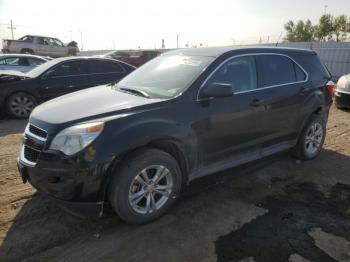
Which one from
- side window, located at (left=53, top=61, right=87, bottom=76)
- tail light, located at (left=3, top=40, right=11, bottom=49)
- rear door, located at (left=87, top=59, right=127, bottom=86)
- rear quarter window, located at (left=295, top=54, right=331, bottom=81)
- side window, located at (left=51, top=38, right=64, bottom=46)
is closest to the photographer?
rear quarter window, located at (left=295, top=54, right=331, bottom=81)

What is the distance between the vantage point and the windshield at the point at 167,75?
427 centimetres

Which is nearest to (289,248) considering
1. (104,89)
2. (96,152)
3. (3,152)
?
(96,152)

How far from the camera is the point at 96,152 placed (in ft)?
11.2

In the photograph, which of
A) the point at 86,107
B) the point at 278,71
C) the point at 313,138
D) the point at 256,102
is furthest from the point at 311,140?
the point at 86,107

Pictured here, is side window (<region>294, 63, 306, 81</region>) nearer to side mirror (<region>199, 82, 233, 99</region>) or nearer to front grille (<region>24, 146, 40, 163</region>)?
side mirror (<region>199, 82, 233, 99</region>)

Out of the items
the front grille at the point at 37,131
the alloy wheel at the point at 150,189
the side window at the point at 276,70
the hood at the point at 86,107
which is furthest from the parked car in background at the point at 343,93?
the front grille at the point at 37,131

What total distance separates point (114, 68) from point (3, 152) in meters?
Answer: 4.50

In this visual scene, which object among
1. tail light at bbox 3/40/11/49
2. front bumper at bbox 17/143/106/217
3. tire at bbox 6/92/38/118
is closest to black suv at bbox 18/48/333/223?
front bumper at bbox 17/143/106/217

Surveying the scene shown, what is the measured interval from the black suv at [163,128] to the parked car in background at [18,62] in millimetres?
9420

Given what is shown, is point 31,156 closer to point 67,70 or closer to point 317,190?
point 317,190

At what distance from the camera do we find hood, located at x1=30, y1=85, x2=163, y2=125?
3670mm

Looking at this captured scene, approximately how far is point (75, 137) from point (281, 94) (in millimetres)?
3049

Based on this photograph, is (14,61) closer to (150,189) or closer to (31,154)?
(31,154)

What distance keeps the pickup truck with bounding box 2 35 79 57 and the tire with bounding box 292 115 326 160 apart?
2329 cm
